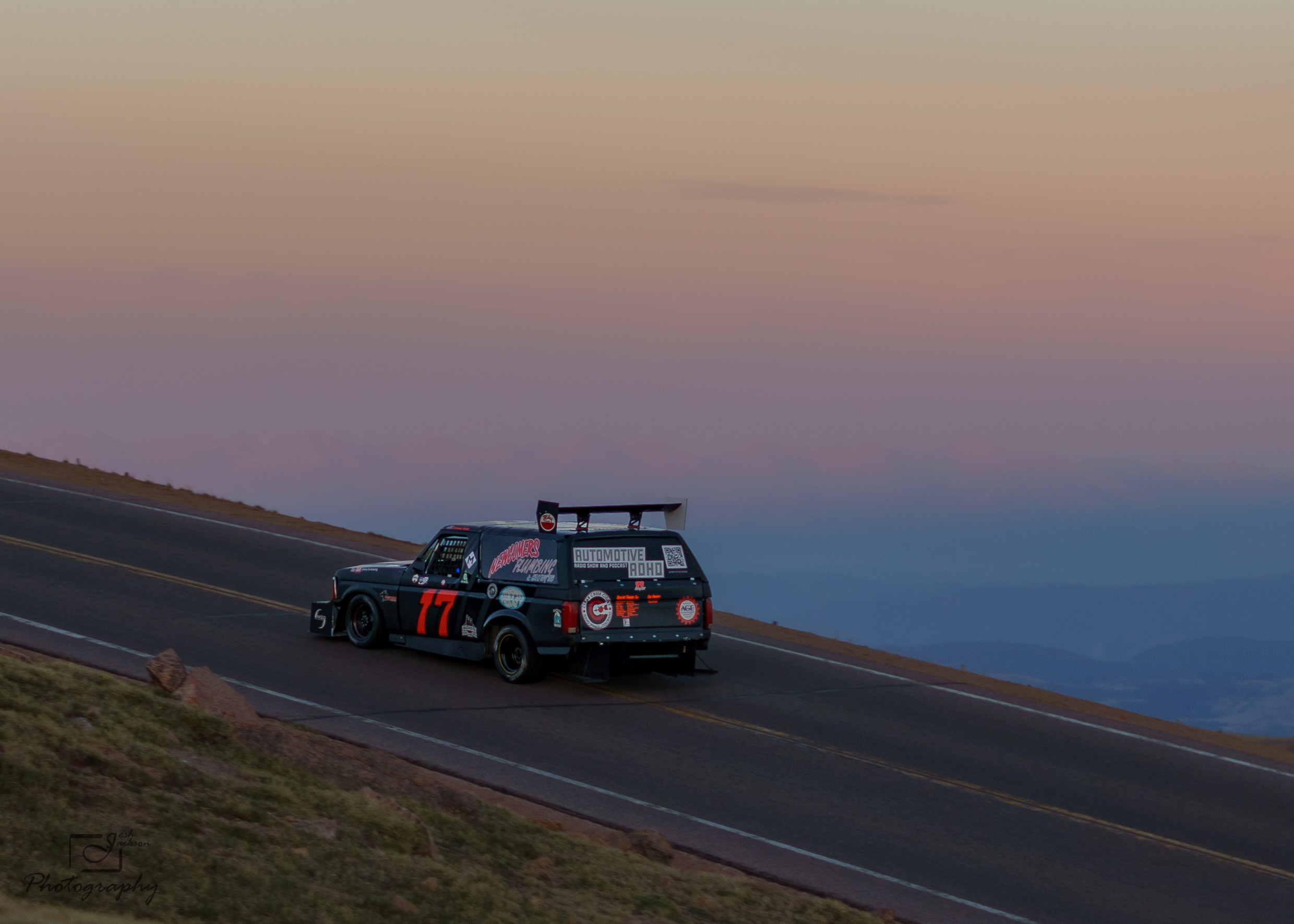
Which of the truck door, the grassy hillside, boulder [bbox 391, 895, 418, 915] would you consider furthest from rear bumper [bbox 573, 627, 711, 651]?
boulder [bbox 391, 895, 418, 915]

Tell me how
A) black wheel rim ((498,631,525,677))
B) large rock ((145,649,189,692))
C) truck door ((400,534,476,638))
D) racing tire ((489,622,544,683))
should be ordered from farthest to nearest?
1. truck door ((400,534,476,638))
2. black wheel rim ((498,631,525,677))
3. racing tire ((489,622,544,683))
4. large rock ((145,649,189,692))

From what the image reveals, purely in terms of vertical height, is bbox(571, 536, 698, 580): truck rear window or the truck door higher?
bbox(571, 536, 698, 580): truck rear window

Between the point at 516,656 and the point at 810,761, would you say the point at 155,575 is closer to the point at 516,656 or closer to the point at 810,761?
the point at 516,656

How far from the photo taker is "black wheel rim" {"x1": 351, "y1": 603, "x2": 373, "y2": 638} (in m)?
16.8

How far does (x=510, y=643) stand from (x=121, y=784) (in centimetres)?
779

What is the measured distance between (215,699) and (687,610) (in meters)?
6.00

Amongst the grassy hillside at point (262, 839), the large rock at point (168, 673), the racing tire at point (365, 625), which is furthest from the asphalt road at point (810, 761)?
the large rock at point (168, 673)

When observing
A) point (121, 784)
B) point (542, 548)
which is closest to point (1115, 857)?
point (542, 548)

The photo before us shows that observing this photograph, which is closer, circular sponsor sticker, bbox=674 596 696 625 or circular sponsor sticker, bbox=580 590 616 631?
circular sponsor sticker, bbox=580 590 616 631

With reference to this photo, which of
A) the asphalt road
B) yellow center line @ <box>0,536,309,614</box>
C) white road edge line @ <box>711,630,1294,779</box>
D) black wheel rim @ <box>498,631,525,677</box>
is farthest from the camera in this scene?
yellow center line @ <box>0,536,309,614</box>

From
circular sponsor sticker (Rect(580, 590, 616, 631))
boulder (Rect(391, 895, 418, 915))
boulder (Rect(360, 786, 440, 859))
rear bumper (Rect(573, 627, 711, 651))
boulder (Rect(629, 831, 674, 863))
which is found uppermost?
circular sponsor sticker (Rect(580, 590, 616, 631))

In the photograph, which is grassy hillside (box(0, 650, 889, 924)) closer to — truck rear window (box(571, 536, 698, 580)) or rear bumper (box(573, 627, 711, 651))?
rear bumper (box(573, 627, 711, 651))

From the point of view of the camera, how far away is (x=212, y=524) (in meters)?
25.6

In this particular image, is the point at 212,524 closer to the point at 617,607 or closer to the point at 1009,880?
the point at 617,607
